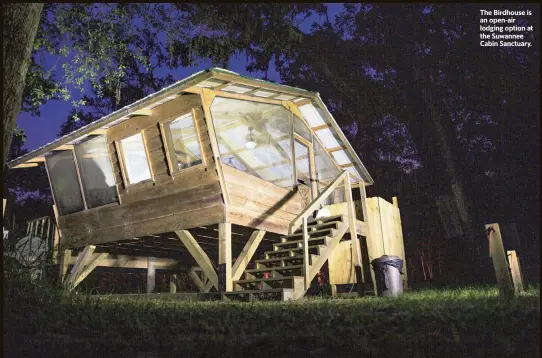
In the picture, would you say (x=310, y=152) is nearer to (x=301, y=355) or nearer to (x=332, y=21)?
(x=301, y=355)

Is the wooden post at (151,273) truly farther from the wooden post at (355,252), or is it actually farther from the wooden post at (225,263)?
the wooden post at (355,252)

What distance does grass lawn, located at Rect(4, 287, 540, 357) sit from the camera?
3338mm

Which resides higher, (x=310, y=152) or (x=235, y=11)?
(x=235, y=11)

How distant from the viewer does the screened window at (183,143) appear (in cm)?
944

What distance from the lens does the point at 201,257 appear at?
883 cm

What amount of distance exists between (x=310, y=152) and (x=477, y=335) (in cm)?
909

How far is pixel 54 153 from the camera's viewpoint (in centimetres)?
1188

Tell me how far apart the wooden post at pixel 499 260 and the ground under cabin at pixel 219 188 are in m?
3.37

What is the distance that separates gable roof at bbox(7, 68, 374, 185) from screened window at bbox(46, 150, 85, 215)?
413 mm

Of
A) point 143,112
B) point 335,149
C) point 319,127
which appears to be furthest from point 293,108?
point 143,112

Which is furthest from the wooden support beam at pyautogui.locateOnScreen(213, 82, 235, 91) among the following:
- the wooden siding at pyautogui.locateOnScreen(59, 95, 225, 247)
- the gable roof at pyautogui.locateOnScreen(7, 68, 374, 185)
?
the wooden siding at pyautogui.locateOnScreen(59, 95, 225, 247)

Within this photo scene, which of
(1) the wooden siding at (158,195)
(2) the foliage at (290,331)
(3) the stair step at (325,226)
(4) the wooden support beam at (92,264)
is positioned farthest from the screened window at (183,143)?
(2) the foliage at (290,331)

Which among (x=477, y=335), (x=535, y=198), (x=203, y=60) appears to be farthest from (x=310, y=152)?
(x=535, y=198)

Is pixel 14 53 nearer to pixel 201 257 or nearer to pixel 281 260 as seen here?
pixel 201 257
